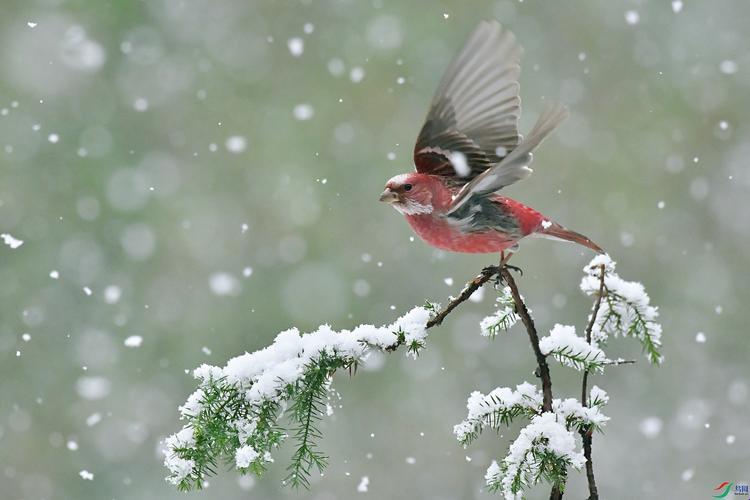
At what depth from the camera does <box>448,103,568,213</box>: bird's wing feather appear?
50.3 inches

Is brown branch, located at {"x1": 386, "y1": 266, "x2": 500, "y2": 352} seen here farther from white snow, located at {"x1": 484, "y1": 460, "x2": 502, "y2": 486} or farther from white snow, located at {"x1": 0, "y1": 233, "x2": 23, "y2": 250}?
white snow, located at {"x1": 0, "y1": 233, "x2": 23, "y2": 250}

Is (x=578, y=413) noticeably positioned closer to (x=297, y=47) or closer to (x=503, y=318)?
(x=503, y=318)

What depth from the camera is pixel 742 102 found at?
17.7 feet

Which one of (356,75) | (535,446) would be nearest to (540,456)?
(535,446)

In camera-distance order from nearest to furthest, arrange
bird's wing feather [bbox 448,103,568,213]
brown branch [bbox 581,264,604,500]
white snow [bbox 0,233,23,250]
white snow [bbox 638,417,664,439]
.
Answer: brown branch [bbox 581,264,604,500], bird's wing feather [bbox 448,103,568,213], white snow [bbox 0,233,23,250], white snow [bbox 638,417,664,439]

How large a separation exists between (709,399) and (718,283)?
0.77m

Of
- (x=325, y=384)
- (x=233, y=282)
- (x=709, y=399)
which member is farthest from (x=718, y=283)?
(x=325, y=384)

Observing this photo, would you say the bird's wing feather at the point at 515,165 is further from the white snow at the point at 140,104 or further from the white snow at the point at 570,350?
the white snow at the point at 140,104

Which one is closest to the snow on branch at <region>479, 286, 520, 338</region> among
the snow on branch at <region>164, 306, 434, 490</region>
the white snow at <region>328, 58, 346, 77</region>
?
the snow on branch at <region>164, 306, 434, 490</region>

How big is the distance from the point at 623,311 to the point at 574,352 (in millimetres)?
252

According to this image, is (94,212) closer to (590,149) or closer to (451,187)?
(590,149)

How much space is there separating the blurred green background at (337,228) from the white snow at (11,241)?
50 millimetres

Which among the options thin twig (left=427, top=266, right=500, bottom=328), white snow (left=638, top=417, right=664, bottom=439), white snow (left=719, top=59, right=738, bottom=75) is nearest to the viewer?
thin twig (left=427, top=266, right=500, bottom=328)

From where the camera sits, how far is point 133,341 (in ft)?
17.1
